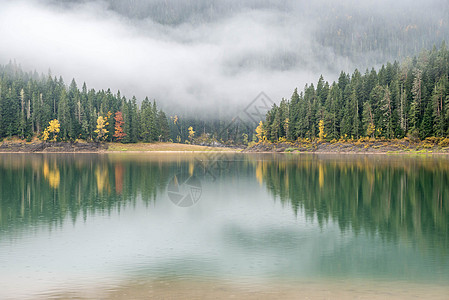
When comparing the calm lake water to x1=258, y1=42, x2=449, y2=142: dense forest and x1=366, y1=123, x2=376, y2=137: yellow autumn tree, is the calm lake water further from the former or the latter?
x1=366, y1=123, x2=376, y2=137: yellow autumn tree

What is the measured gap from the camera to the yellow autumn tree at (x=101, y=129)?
160000 mm

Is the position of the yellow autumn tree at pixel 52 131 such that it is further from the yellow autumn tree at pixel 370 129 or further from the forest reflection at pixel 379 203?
the forest reflection at pixel 379 203

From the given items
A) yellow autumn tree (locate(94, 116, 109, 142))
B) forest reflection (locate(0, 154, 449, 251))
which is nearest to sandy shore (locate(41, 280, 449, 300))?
forest reflection (locate(0, 154, 449, 251))

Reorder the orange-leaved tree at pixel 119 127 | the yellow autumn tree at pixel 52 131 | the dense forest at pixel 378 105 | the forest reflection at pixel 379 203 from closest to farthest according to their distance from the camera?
the forest reflection at pixel 379 203
the dense forest at pixel 378 105
the yellow autumn tree at pixel 52 131
the orange-leaved tree at pixel 119 127

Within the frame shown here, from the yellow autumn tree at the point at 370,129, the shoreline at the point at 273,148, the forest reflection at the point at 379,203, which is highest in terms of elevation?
the yellow autumn tree at the point at 370,129

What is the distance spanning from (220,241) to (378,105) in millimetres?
130072

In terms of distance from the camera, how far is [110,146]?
529 feet

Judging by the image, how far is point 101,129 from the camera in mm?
161750

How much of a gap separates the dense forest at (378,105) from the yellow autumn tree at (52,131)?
95.9 metres

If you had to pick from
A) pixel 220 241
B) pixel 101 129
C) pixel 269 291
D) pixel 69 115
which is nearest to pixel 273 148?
pixel 101 129

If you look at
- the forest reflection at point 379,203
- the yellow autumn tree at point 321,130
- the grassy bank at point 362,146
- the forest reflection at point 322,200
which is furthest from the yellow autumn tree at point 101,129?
the forest reflection at point 379,203

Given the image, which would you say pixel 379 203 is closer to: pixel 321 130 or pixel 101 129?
pixel 321 130

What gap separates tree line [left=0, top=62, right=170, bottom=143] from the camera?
154m

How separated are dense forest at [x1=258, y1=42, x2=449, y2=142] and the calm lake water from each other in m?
94.1
